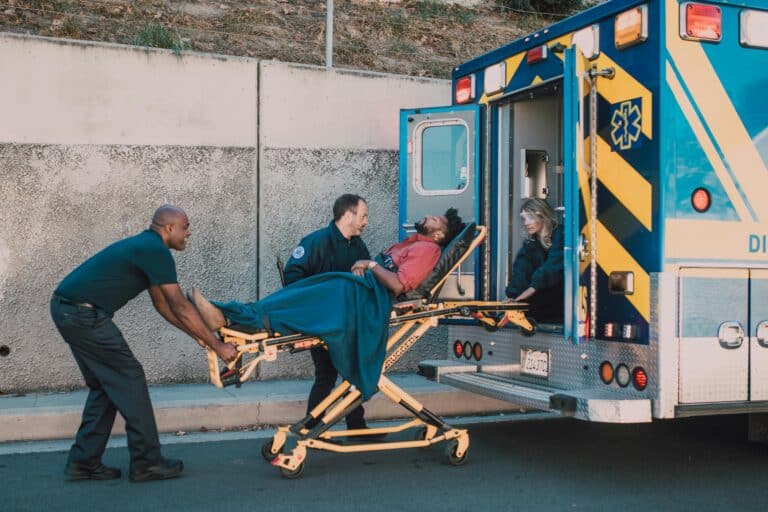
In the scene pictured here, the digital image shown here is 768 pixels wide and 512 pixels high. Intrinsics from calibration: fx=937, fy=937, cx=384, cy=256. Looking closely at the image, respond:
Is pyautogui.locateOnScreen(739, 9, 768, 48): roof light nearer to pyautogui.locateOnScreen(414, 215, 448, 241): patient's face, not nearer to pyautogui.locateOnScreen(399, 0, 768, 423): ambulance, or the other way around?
pyautogui.locateOnScreen(399, 0, 768, 423): ambulance

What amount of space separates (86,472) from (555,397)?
2.85m

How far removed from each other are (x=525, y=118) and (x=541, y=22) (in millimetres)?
7621

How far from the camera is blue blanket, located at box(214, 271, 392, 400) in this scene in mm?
5543

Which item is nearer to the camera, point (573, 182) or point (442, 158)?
point (573, 182)

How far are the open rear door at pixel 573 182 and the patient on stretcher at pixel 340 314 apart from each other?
989mm

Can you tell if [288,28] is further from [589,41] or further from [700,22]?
[700,22]

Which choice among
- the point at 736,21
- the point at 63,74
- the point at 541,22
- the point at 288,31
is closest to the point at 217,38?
the point at 288,31

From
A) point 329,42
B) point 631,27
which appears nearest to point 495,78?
point 631,27

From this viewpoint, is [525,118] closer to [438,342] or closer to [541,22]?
[438,342]

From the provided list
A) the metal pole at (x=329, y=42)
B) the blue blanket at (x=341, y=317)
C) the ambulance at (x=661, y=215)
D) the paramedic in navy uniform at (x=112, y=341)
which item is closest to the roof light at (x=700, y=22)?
the ambulance at (x=661, y=215)

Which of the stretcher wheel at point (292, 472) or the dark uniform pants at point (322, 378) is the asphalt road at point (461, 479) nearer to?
the stretcher wheel at point (292, 472)

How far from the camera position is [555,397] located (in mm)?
5480

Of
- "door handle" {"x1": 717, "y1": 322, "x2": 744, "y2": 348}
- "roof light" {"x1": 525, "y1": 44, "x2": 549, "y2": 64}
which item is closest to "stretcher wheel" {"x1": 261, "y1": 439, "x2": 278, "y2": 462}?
"door handle" {"x1": 717, "y1": 322, "x2": 744, "y2": 348}

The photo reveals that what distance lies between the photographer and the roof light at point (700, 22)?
5398 millimetres
